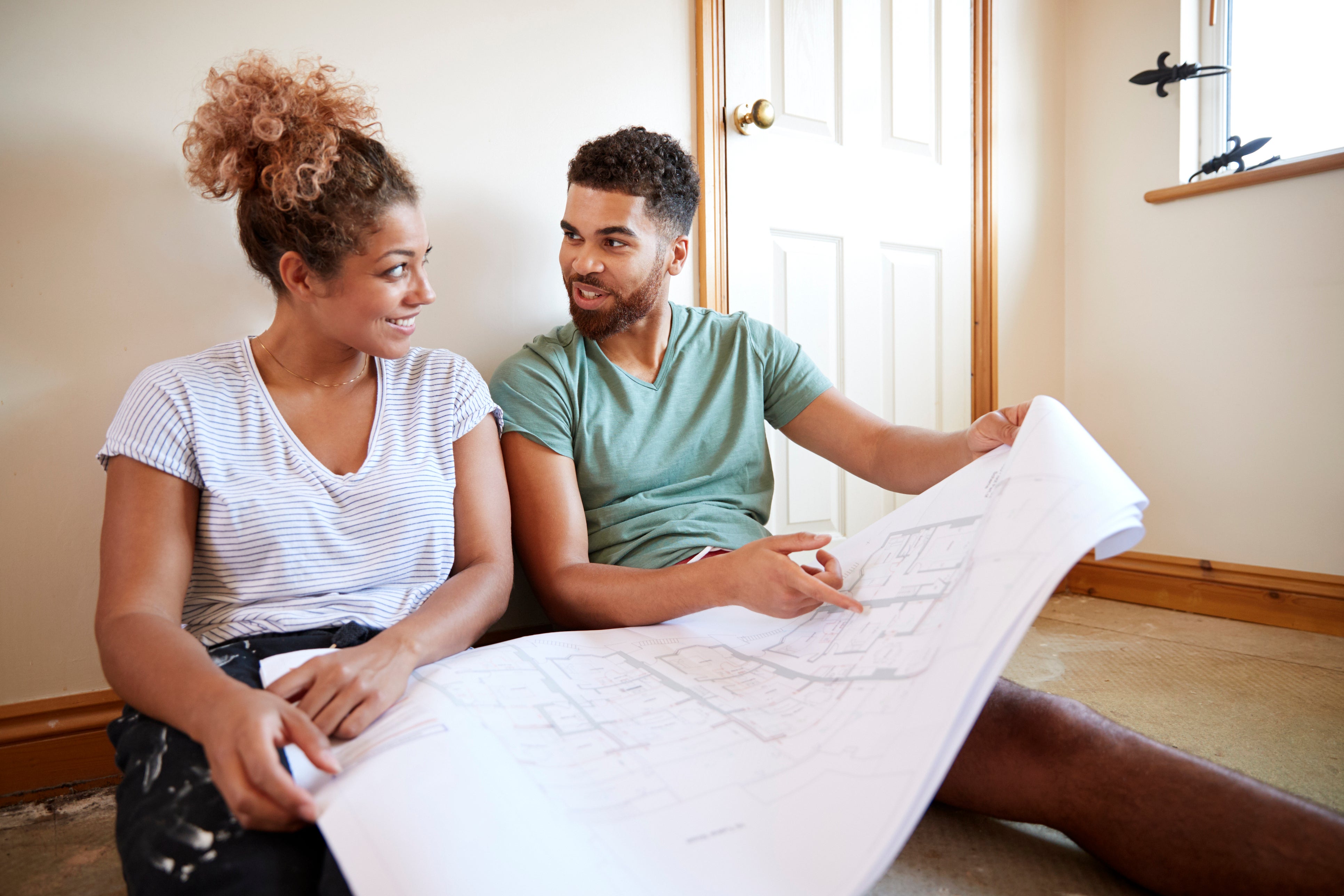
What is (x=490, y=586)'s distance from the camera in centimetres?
86

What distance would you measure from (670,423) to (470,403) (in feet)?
1.06

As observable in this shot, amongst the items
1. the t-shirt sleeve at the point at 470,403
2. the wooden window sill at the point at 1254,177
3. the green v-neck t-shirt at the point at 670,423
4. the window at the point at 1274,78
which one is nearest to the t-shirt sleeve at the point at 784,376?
the green v-neck t-shirt at the point at 670,423

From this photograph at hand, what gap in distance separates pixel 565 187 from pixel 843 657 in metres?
0.95

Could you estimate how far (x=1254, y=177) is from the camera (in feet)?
5.50

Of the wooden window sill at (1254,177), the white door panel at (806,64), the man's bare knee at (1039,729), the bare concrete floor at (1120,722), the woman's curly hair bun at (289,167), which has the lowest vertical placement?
the bare concrete floor at (1120,722)

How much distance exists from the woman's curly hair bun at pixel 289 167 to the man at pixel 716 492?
1.04ft

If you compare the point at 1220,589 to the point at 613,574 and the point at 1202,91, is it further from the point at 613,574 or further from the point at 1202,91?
the point at 613,574

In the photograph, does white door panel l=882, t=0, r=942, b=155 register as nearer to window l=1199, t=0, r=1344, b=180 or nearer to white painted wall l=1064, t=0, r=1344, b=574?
white painted wall l=1064, t=0, r=1344, b=574

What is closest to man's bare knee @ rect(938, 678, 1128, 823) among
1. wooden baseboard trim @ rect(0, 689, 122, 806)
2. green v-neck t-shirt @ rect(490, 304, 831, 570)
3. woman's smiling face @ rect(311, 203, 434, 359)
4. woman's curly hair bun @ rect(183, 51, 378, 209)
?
green v-neck t-shirt @ rect(490, 304, 831, 570)

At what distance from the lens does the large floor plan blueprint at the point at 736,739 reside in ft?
1.54

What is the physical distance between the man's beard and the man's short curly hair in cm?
11

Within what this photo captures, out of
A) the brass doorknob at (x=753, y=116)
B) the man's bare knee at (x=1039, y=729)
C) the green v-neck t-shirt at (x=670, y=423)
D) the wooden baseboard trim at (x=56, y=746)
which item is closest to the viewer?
the man's bare knee at (x=1039, y=729)

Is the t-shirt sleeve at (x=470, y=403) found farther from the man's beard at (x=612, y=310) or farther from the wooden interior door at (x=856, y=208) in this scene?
the wooden interior door at (x=856, y=208)

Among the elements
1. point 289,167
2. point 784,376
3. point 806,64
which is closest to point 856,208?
point 806,64
